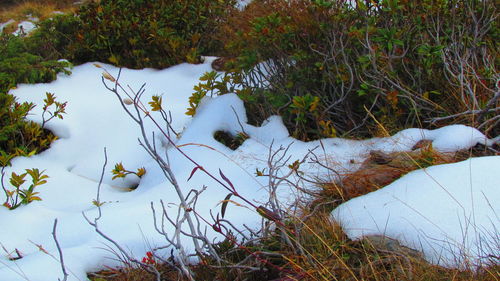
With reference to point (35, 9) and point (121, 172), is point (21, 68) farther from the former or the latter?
point (35, 9)

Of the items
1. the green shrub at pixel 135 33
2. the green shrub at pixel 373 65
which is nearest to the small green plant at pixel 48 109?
the green shrub at pixel 135 33

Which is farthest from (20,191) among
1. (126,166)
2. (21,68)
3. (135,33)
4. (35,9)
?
(35,9)

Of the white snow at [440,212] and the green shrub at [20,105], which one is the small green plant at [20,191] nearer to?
the green shrub at [20,105]

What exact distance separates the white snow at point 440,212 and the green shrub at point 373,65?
2.58 ft

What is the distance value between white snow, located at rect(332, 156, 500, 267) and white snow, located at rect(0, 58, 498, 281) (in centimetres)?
4

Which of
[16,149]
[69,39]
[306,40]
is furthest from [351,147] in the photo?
[69,39]

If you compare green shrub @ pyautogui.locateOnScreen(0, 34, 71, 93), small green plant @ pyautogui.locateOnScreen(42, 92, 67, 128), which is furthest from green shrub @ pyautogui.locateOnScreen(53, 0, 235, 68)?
small green plant @ pyautogui.locateOnScreen(42, 92, 67, 128)

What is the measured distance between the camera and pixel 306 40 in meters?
3.53

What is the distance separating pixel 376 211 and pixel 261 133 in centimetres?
133

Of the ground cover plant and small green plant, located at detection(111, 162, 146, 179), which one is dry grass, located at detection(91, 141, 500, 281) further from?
small green plant, located at detection(111, 162, 146, 179)

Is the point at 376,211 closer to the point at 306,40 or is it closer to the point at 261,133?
the point at 261,133

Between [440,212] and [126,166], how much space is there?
94.8 inches

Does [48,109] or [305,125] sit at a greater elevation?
[48,109]

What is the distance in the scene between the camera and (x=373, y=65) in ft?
9.70
